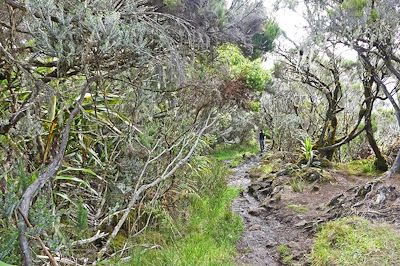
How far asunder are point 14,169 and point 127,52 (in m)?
1.01

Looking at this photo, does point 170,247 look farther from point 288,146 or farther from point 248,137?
point 248,137

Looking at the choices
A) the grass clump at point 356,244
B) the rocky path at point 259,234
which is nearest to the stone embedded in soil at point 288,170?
the rocky path at point 259,234

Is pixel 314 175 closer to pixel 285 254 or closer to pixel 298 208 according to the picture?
pixel 298 208

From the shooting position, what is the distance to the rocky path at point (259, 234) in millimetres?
4680

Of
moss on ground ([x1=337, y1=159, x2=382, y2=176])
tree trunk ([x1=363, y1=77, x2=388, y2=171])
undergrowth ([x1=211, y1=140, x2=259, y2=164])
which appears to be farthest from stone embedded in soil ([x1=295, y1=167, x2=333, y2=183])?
undergrowth ([x1=211, y1=140, x2=259, y2=164])

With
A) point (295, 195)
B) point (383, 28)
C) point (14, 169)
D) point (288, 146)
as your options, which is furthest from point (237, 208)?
point (288, 146)

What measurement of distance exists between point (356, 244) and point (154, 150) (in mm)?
2272

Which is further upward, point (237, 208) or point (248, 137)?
point (248, 137)

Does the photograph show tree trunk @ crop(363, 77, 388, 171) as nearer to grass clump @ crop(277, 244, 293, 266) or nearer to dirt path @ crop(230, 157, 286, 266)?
dirt path @ crop(230, 157, 286, 266)

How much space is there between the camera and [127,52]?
8.00 ft

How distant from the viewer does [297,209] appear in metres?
6.38

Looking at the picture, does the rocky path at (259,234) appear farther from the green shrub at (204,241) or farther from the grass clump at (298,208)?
the grass clump at (298,208)

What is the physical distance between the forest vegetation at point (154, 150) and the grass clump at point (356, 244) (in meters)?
0.02

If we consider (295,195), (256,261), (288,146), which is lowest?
(256,261)
